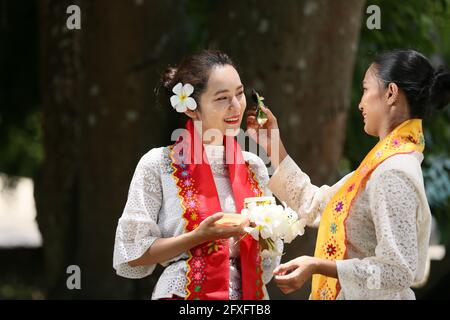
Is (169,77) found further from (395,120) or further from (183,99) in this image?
(395,120)

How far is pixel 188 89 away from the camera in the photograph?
11.0 ft

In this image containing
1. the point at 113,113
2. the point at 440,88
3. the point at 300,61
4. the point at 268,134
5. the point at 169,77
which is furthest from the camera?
the point at 113,113

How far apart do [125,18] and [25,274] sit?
448cm

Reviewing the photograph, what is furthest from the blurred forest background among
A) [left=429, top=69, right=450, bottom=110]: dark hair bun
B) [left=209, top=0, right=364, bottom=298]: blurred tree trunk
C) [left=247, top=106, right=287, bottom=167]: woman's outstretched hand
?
[left=429, top=69, right=450, bottom=110]: dark hair bun

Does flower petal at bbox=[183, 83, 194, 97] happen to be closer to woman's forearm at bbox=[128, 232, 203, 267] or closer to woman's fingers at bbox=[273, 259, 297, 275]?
woman's forearm at bbox=[128, 232, 203, 267]

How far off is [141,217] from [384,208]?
85 centimetres

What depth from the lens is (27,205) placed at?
13789mm

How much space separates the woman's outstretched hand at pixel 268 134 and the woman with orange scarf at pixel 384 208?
1.05ft

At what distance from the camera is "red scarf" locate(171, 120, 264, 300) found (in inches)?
129

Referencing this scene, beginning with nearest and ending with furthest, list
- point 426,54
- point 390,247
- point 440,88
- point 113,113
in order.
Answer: point 390,247
point 440,88
point 113,113
point 426,54

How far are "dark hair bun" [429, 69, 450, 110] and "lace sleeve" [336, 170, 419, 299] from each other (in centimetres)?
33

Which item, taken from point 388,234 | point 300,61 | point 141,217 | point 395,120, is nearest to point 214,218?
point 141,217

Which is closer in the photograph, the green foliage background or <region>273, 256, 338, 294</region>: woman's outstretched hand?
<region>273, 256, 338, 294</region>: woman's outstretched hand
